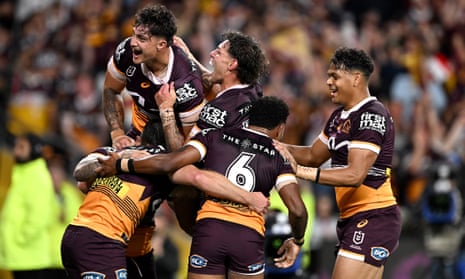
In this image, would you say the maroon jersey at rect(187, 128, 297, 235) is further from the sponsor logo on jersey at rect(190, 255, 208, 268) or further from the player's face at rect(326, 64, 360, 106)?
the player's face at rect(326, 64, 360, 106)

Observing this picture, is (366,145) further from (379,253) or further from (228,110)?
(228,110)

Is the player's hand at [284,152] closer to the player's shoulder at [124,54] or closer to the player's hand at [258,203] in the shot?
the player's hand at [258,203]

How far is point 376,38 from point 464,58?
1.54m

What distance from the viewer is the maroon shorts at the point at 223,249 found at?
28.1 feet

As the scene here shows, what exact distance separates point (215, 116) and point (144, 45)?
2.92ft

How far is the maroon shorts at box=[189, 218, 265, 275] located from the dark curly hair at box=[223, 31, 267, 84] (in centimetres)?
131

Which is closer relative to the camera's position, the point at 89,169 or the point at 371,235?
the point at 89,169

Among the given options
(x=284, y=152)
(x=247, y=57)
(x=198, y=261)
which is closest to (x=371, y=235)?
(x=284, y=152)

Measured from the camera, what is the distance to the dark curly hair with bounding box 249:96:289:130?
877cm

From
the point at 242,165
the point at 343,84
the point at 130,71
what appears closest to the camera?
the point at 242,165

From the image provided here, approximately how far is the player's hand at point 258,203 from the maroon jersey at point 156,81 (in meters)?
1.10

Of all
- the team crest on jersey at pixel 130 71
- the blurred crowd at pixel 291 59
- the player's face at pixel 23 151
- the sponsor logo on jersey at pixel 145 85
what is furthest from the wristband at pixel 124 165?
the blurred crowd at pixel 291 59

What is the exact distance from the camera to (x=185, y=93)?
364 inches

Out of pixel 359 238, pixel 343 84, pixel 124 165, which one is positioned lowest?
pixel 359 238
